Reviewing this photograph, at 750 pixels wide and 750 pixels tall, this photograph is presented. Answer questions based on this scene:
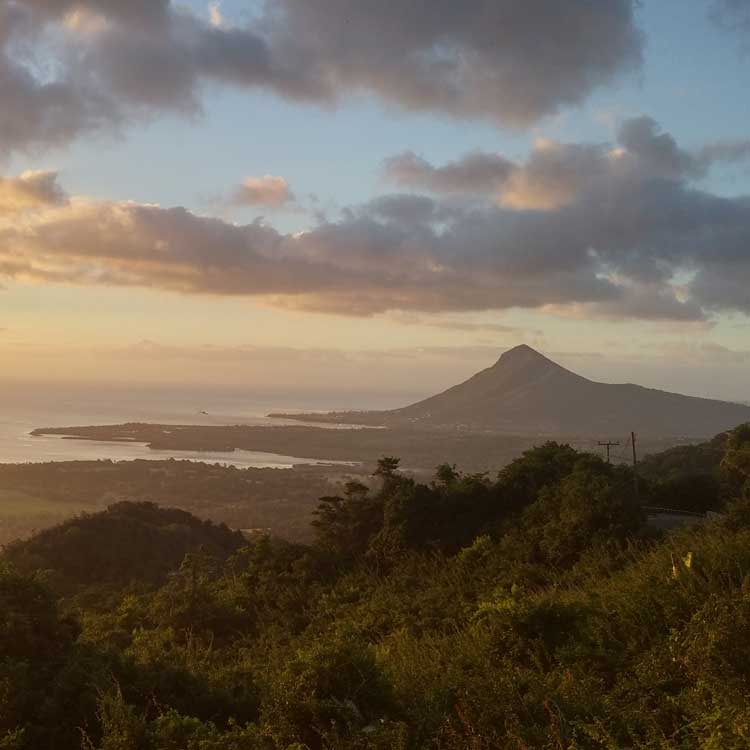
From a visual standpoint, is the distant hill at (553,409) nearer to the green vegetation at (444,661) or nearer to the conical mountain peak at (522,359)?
the conical mountain peak at (522,359)

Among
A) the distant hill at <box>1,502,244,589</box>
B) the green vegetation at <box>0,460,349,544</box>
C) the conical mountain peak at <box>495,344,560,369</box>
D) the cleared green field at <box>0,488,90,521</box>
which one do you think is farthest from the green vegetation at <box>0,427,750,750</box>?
the conical mountain peak at <box>495,344,560,369</box>

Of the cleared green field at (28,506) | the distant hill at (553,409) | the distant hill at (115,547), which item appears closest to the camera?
the distant hill at (115,547)

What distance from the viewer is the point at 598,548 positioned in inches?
593

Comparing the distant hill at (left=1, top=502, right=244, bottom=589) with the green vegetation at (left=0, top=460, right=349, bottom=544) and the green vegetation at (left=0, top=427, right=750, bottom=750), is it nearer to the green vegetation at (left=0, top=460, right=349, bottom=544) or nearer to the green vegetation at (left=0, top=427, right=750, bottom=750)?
the green vegetation at (left=0, top=460, right=349, bottom=544)

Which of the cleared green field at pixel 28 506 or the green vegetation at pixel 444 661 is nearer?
the green vegetation at pixel 444 661

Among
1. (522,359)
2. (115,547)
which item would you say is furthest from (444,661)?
(522,359)

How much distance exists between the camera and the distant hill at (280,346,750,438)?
12389 centimetres

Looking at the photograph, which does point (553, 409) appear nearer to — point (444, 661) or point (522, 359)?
point (522, 359)

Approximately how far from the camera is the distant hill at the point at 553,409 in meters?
124

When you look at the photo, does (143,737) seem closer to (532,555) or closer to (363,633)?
(363,633)

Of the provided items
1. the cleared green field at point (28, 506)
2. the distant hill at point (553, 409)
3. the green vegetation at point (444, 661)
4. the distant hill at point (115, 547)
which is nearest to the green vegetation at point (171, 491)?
the cleared green field at point (28, 506)

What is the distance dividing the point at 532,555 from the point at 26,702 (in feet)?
42.4

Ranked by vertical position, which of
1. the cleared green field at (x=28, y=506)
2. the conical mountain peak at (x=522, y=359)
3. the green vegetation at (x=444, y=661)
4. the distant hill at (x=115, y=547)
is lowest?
the cleared green field at (x=28, y=506)

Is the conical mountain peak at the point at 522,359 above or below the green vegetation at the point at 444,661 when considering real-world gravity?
above
